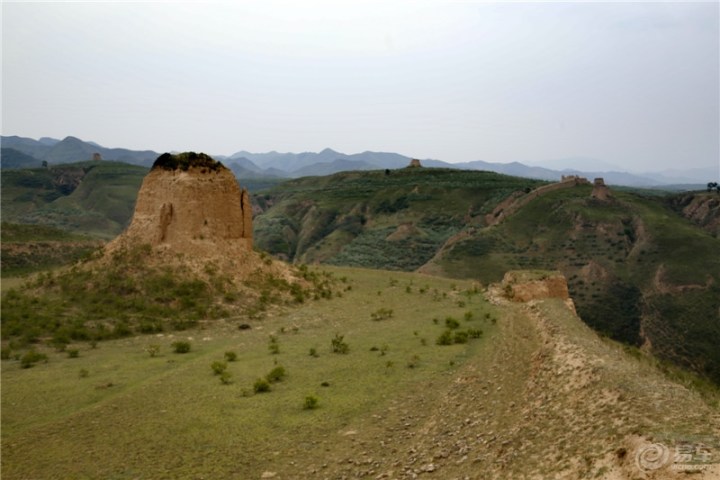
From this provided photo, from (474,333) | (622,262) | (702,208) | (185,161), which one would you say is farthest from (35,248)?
(702,208)

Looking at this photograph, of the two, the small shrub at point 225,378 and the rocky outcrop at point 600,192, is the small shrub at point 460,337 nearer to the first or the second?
the small shrub at point 225,378

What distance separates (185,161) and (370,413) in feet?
58.9

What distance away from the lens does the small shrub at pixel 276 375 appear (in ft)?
40.1

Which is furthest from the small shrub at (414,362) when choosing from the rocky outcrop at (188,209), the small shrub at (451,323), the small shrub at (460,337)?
the rocky outcrop at (188,209)

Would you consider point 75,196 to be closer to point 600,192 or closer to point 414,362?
point 600,192

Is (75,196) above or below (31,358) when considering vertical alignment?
above

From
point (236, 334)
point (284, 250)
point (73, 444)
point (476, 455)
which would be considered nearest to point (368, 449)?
point (476, 455)

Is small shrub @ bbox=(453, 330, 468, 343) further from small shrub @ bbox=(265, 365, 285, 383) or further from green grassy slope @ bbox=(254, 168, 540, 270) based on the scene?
green grassy slope @ bbox=(254, 168, 540, 270)

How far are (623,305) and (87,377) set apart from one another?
4213 cm

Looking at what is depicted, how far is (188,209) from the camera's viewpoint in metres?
22.9

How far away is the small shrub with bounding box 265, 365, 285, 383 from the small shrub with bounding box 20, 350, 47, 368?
7.37 m

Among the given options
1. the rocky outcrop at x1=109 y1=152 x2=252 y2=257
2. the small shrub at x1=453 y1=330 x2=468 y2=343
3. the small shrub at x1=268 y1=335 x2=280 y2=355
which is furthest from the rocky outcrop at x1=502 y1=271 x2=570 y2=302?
the rocky outcrop at x1=109 y1=152 x2=252 y2=257

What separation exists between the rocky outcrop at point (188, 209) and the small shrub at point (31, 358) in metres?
8.48

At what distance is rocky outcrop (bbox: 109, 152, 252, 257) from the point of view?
22875mm
